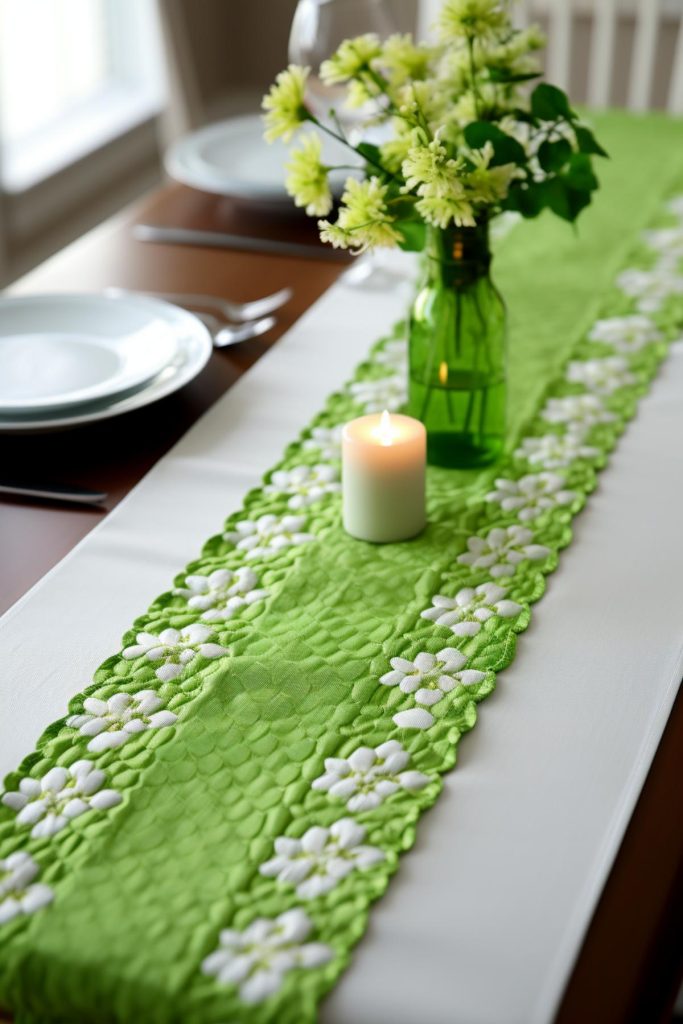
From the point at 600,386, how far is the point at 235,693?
1.87 ft

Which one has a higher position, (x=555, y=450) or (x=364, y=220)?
(x=364, y=220)

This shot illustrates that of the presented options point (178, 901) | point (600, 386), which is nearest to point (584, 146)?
point (600, 386)

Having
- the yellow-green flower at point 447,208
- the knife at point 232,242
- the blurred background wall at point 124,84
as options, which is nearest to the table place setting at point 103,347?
the knife at point 232,242

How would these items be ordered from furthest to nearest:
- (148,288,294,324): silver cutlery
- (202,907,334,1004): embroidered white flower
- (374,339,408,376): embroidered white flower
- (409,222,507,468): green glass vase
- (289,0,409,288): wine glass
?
(289,0,409,288): wine glass < (148,288,294,324): silver cutlery < (374,339,408,376): embroidered white flower < (409,222,507,468): green glass vase < (202,907,334,1004): embroidered white flower

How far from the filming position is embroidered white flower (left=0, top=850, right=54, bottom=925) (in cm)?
66

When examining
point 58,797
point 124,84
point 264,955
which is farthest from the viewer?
point 124,84

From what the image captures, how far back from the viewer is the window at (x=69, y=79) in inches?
132

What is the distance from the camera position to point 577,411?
119 centimetres

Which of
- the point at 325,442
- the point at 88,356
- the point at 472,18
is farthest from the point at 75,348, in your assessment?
the point at 472,18

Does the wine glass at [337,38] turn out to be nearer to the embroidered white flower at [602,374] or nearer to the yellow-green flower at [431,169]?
the embroidered white flower at [602,374]

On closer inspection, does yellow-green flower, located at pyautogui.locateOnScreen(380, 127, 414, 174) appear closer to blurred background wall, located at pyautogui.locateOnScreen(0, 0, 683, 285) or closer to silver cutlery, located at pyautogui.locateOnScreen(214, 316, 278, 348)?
silver cutlery, located at pyautogui.locateOnScreen(214, 316, 278, 348)

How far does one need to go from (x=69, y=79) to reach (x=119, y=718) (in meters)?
3.18

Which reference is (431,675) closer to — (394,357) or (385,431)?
(385,431)

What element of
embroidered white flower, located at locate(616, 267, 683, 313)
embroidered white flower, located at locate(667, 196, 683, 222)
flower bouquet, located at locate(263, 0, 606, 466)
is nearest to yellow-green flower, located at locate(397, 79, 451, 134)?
flower bouquet, located at locate(263, 0, 606, 466)
